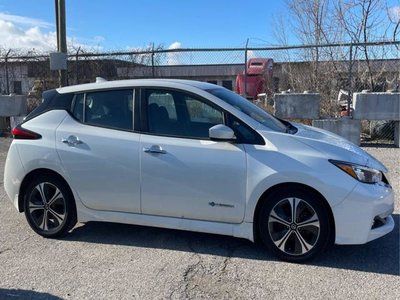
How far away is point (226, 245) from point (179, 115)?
144 centimetres

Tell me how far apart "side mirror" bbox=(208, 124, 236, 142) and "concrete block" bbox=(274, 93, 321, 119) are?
6451mm

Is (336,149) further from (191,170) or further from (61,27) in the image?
(61,27)

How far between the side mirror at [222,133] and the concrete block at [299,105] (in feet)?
21.2

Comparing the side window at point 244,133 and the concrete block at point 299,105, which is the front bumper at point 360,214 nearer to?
the side window at point 244,133

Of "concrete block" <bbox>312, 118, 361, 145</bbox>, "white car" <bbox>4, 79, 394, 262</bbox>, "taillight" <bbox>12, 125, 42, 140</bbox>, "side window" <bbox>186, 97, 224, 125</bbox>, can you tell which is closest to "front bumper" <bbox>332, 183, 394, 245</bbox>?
"white car" <bbox>4, 79, 394, 262</bbox>

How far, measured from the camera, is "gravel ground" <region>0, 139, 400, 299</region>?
3893mm

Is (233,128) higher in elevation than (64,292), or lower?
higher

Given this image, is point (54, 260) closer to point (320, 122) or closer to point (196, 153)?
point (196, 153)

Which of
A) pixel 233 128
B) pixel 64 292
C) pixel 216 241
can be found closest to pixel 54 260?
pixel 64 292

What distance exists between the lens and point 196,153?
15.1 ft

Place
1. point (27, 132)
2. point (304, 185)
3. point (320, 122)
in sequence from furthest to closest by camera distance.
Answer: point (320, 122) < point (27, 132) < point (304, 185)

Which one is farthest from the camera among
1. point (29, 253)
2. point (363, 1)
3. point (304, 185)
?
point (363, 1)

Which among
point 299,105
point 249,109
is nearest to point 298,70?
point 299,105

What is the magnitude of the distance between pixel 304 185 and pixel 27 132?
3.08 meters
